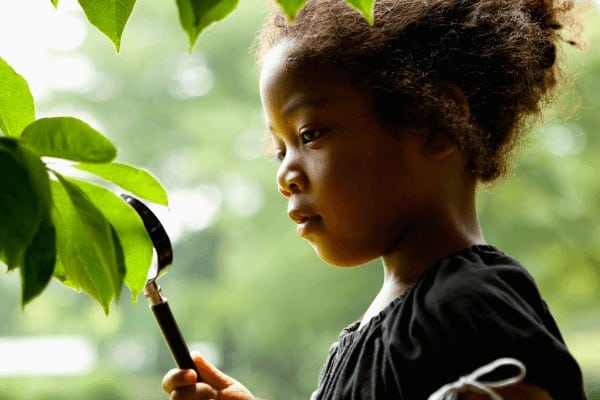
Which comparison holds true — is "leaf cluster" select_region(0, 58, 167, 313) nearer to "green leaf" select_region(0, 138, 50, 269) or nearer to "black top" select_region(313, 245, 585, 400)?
"green leaf" select_region(0, 138, 50, 269)

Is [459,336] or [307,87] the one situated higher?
[307,87]

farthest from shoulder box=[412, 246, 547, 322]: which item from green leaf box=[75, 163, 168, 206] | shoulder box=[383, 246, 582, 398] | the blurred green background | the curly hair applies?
the blurred green background

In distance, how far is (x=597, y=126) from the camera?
2.65 meters

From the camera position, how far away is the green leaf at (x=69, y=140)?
33cm

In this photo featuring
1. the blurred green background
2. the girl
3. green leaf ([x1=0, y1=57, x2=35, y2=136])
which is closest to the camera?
green leaf ([x1=0, y1=57, x2=35, y2=136])

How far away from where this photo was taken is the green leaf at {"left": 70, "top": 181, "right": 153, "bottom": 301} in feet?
1.25

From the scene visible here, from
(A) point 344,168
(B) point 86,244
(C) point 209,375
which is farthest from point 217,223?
(B) point 86,244

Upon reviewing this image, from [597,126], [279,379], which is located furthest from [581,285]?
[279,379]

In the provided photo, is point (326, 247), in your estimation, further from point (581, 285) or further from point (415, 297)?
point (581, 285)

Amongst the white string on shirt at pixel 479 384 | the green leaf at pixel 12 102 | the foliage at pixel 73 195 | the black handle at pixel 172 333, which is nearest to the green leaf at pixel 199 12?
the foliage at pixel 73 195

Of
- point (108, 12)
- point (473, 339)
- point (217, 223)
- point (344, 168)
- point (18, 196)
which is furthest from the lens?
point (217, 223)

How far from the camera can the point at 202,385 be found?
2.14ft

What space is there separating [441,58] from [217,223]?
2.23 meters

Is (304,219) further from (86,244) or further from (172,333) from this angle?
(86,244)
